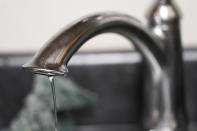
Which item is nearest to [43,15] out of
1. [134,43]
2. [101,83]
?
[101,83]

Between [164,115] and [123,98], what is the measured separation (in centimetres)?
16

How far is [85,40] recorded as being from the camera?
16.0 inches

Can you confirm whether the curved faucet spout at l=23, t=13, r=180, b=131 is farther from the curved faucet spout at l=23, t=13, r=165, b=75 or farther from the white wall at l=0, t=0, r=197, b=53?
the white wall at l=0, t=0, r=197, b=53

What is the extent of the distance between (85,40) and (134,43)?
0.40ft

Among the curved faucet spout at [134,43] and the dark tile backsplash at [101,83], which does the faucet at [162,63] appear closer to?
the curved faucet spout at [134,43]

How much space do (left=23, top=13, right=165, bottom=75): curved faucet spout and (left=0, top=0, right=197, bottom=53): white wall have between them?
23 centimetres

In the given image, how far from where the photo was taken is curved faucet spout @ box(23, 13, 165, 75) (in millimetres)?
359

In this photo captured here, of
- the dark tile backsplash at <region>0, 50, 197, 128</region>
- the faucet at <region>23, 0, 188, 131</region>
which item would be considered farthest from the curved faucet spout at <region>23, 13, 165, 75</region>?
the dark tile backsplash at <region>0, 50, 197, 128</region>

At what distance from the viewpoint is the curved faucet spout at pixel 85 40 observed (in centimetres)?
36

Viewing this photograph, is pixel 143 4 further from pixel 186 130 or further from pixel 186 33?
pixel 186 130

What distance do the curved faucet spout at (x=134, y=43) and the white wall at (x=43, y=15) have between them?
0.70 ft

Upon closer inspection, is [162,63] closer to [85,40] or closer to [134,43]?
[134,43]

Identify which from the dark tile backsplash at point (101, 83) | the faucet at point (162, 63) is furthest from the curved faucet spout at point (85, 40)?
the dark tile backsplash at point (101, 83)

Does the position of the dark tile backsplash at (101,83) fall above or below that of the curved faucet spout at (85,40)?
below
